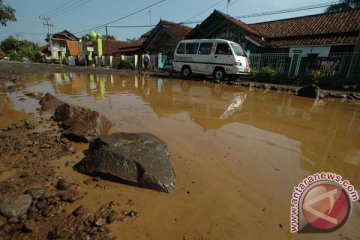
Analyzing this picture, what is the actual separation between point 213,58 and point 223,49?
0.78 m

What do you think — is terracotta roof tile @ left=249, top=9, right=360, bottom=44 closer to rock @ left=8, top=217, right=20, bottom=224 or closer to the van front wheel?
the van front wheel

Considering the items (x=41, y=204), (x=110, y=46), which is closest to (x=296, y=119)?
(x=41, y=204)

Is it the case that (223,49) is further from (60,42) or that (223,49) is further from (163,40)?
(60,42)

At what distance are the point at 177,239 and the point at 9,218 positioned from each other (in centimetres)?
151

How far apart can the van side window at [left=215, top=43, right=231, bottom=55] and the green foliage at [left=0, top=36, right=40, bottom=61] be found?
55.8 metres

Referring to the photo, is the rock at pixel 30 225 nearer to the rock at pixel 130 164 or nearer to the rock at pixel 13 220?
the rock at pixel 13 220

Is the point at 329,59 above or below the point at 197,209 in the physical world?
above

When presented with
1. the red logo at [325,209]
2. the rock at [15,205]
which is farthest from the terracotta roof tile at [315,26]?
the rock at [15,205]

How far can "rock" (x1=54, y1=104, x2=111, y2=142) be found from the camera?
3.75 metres

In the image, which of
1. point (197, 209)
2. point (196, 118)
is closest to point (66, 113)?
point (196, 118)

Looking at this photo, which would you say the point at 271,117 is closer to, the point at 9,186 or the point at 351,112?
the point at 351,112

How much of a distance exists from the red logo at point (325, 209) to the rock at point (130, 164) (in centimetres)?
140

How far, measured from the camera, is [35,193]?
91.1 inches

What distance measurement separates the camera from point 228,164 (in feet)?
10.6
